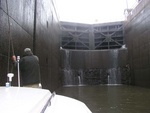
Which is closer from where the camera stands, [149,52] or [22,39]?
[22,39]

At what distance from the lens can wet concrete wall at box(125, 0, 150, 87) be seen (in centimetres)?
1538

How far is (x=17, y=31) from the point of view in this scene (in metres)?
5.42

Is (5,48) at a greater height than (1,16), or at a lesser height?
lesser

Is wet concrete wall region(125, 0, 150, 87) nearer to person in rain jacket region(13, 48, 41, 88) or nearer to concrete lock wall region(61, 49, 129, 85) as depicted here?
concrete lock wall region(61, 49, 129, 85)

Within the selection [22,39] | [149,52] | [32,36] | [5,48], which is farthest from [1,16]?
[149,52]

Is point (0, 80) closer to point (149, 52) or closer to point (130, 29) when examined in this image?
point (149, 52)

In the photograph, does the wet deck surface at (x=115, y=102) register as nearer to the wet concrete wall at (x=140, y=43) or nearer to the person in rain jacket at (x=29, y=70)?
the person in rain jacket at (x=29, y=70)

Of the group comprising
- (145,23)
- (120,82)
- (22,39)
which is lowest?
(120,82)

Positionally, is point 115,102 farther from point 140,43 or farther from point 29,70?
point 140,43

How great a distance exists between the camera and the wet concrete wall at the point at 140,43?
606 inches

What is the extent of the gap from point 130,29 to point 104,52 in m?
3.15

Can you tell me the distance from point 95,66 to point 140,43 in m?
5.52

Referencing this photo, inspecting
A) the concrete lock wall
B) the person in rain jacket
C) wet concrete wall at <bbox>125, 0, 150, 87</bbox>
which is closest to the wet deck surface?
the person in rain jacket

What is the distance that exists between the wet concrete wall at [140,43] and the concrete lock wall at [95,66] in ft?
4.74
